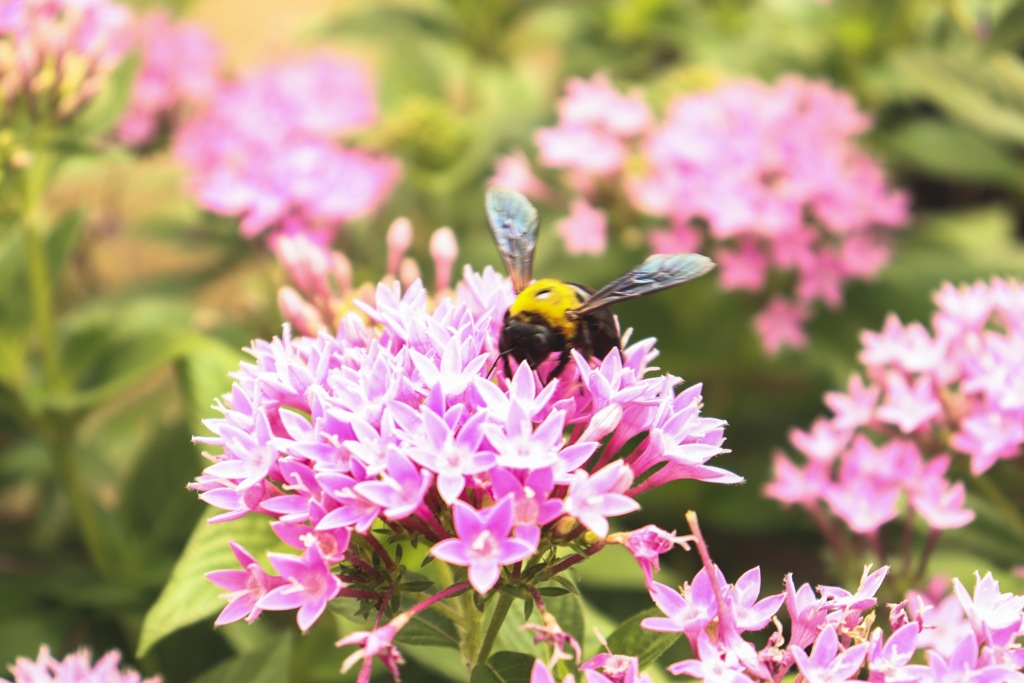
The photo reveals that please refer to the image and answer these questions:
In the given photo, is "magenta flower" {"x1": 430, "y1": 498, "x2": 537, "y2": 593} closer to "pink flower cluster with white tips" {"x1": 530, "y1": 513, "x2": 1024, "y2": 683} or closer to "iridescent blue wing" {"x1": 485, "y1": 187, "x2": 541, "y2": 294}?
"pink flower cluster with white tips" {"x1": 530, "y1": 513, "x2": 1024, "y2": 683}

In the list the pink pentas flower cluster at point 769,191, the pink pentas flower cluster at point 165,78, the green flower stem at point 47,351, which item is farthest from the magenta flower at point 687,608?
the pink pentas flower cluster at point 165,78

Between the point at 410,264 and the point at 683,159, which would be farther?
the point at 683,159

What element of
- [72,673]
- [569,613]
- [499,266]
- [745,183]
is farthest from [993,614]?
[499,266]

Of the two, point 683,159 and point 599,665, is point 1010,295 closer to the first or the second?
point 683,159

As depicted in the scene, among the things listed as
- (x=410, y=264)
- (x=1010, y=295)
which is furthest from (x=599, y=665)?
(x=1010, y=295)

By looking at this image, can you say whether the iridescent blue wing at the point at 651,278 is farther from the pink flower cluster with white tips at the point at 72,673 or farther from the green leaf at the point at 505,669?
the pink flower cluster with white tips at the point at 72,673

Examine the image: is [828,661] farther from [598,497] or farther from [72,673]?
[72,673]
